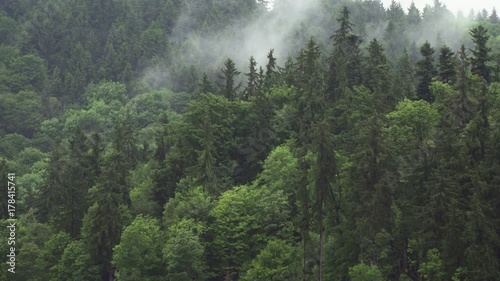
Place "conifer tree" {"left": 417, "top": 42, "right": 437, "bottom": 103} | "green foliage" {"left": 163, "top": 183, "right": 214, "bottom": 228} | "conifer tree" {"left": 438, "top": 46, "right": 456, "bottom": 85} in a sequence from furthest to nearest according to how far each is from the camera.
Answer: "conifer tree" {"left": 417, "top": 42, "right": 437, "bottom": 103} → "conifer tree" {"left": 438, "top": 46, "right": 456, "bottom": 85} → "green foliage" {"left": 163, "top": 183, "right": 214, "bottom": 228}

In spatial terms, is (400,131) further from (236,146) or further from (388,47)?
(388,47)

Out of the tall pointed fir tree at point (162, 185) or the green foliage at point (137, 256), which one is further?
the tall pointed fir tree at point (162, 185)

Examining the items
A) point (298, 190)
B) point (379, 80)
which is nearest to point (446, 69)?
point (379, 80)

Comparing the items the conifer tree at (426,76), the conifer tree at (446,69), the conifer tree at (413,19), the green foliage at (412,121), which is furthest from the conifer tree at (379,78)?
the conifer tree at (413,19)

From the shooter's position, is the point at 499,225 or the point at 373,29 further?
the point at 373,29

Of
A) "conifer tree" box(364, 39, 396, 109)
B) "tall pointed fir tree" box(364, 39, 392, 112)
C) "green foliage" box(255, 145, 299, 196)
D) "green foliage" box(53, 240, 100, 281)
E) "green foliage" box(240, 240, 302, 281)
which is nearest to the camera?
"green foliage" box(240, 240, 302, 281)

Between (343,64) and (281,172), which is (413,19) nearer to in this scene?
(343,64)

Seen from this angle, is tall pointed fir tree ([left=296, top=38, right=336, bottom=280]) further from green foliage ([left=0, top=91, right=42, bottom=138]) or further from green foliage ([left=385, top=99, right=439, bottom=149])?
green foliage ([left=0, top=91, right=42, bottom=138])

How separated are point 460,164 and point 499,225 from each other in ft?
18.1

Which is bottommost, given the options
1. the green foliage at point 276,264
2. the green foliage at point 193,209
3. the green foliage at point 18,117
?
the green foliage at point 276,264

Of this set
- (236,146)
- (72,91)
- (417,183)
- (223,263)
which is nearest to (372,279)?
(417,183)

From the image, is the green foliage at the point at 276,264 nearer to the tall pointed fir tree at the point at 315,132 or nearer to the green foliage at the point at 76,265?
the tall pointed fir tree at the point at 315,132

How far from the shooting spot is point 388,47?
164 m

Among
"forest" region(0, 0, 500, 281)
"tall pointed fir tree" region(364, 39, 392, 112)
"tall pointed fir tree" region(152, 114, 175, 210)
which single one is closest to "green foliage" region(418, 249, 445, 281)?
"forest" region(0, 0, 500, 281)
